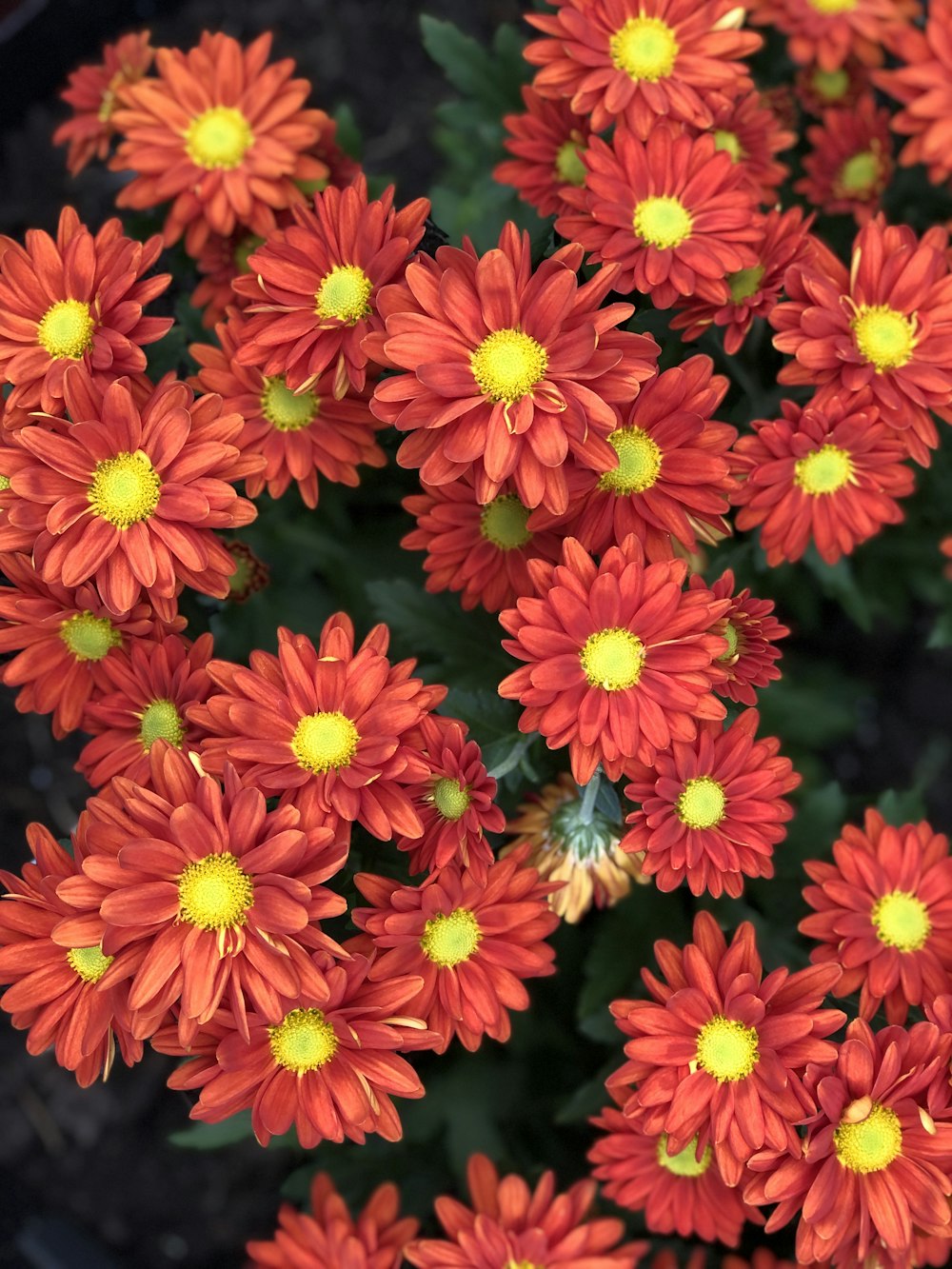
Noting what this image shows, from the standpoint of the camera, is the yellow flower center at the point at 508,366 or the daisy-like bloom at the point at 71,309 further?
the daisy-like bloom at the point at 71,309

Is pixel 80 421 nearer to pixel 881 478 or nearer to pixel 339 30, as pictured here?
pixel 881 478

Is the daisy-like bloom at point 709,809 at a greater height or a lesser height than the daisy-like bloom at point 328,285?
lesser

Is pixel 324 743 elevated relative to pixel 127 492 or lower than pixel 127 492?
lower

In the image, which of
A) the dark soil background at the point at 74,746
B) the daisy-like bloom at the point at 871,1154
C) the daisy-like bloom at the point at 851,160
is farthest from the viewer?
the dark soil background at the point at 74,746

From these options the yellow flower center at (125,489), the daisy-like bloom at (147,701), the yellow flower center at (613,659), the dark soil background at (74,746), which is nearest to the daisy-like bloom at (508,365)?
the yellow flower center at (613,659)

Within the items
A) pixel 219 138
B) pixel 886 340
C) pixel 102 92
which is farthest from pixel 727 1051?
pixel 102 92

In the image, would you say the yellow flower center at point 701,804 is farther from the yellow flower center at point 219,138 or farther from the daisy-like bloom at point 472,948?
the yellow flower center at point 219,138

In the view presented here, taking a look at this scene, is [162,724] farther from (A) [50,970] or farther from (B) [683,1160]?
(B) [683,1160]
